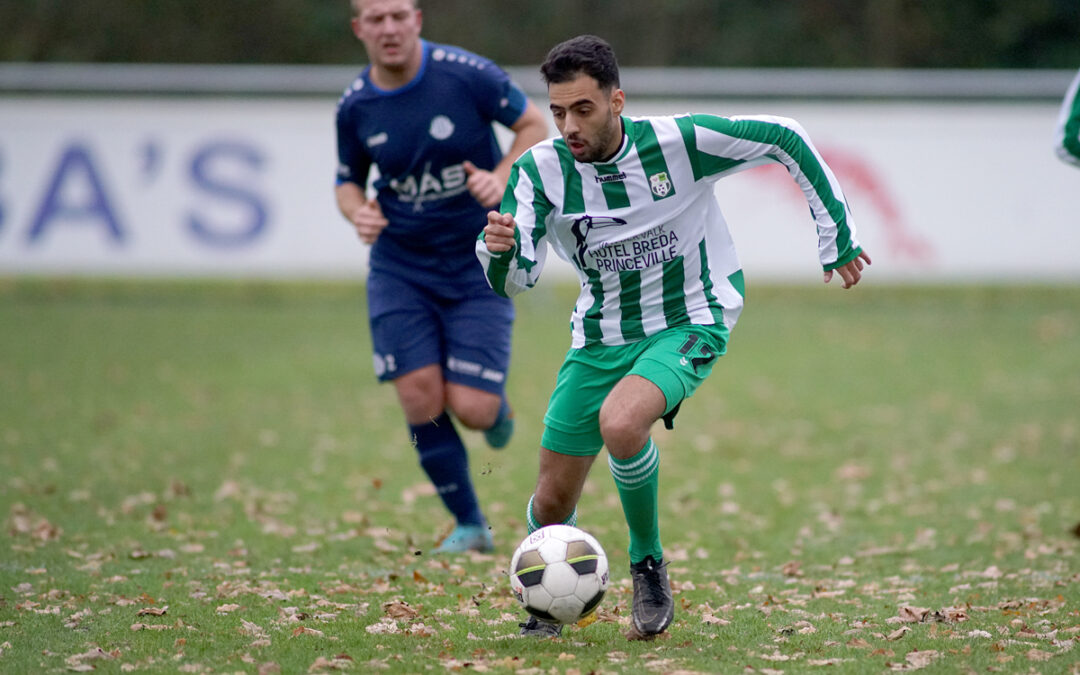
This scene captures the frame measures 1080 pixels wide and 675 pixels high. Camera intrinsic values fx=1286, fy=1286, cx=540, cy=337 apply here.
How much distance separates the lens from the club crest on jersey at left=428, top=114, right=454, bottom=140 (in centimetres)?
616

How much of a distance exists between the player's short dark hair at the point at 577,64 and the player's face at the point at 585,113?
0.02 metres

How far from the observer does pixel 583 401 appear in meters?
4.79

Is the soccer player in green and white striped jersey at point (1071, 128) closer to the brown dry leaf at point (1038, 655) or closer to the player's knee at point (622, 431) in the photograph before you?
the brown dry leaf at point (1038, 655)

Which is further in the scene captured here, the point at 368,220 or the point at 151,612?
the point at 368,220

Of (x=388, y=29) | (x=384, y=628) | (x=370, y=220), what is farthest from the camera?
(x=388, y=29)

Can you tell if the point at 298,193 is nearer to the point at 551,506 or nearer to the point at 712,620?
the point at 551,506

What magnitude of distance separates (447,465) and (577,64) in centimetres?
245

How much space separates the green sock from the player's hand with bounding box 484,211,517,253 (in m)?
0.85

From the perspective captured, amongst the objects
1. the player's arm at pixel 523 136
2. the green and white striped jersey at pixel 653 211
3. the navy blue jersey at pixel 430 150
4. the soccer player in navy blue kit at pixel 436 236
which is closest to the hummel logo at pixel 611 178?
the green and white striped jersey at pixel 653 211

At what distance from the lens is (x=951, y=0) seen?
21219 millimetres

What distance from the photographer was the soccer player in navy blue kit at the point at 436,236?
20.2ft

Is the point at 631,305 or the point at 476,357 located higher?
the point at 476,357

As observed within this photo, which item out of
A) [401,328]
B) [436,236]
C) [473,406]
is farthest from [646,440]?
[436,236]

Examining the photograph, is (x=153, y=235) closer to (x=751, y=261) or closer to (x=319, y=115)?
(x=319, y=115)
